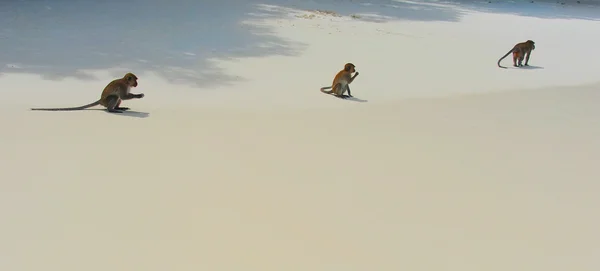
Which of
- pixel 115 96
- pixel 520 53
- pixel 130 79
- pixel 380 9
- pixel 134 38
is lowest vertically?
pixel 115 96

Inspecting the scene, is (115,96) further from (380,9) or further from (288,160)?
(380,9)

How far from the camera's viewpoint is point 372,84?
24.5 ft

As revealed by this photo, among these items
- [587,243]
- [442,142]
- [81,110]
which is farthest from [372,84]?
[587,243]

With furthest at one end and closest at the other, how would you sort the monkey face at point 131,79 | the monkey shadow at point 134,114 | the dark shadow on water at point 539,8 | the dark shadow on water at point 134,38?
1. the dark shadow on water at point 539,8
2. the dark shadow on water at point 134,38
3. the monkey face at point 131,79
4. the monkey shadow at point 134,114

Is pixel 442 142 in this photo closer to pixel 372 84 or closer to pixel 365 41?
pixel 372 84

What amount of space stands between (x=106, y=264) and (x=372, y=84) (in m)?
5.09

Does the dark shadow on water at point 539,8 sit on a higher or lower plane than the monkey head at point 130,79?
higher

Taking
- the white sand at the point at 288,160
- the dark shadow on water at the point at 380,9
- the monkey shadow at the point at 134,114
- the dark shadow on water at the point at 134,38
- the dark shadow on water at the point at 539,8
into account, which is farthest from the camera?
the dark shadow on water at the point at 539,8

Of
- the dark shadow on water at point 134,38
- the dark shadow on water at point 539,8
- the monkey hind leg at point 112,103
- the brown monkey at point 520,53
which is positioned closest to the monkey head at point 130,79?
the monkey hind leg at point 112,103

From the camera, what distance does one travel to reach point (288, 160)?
4.45 metres

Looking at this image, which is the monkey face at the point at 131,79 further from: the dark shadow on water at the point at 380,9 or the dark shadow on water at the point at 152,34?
the dark shadow on water at the point at 380,9

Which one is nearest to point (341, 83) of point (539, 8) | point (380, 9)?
point (380, 9)

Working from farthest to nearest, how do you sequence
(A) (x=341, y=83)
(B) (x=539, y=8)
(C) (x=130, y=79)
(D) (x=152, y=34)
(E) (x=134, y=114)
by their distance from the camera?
(B) (x=539, y=8) < (D) (x=152, y=34) < (A) (x=341, y=83) < (C) (x=130, y=79) < (E) (x=134, y=114)

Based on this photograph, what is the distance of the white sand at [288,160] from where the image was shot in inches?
123
